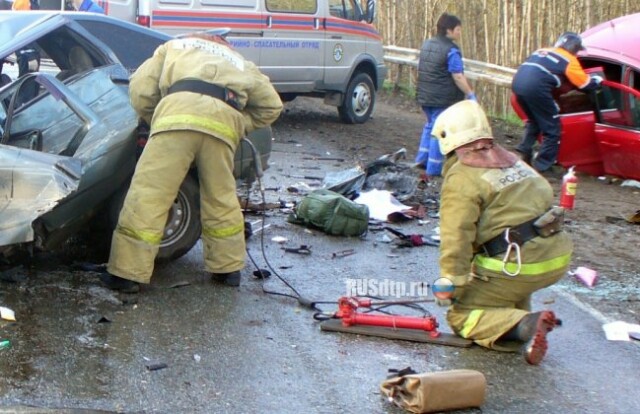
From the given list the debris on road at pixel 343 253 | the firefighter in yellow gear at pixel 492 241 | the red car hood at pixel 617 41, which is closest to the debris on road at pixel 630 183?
the red car hood at pixel 617 41

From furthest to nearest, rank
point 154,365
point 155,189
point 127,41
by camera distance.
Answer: point 127,41, point 155,189, point 154,365

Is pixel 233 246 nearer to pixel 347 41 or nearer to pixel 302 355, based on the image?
pixel 302 355

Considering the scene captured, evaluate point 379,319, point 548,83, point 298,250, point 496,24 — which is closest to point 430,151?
point 548,83

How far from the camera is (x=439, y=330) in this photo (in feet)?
19.2

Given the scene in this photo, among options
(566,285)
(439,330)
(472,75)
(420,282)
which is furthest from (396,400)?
(472,75)

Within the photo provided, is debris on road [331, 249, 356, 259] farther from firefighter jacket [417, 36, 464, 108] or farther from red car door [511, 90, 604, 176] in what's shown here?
red car door [511, 90, 604, 176]

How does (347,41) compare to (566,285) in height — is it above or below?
above

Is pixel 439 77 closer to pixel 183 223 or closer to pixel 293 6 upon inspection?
pixel 293 6

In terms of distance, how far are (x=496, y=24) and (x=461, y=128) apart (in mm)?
11908

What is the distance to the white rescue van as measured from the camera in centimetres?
1233

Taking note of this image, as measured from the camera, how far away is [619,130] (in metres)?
10.6

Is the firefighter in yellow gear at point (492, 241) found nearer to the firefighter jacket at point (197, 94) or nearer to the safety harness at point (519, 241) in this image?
the safety harness at point (519, 241)

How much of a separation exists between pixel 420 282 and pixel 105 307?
2.31 metres

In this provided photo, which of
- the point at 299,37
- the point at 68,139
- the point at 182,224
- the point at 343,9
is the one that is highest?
the point at 343,9
